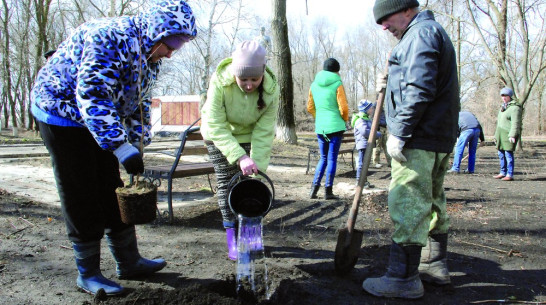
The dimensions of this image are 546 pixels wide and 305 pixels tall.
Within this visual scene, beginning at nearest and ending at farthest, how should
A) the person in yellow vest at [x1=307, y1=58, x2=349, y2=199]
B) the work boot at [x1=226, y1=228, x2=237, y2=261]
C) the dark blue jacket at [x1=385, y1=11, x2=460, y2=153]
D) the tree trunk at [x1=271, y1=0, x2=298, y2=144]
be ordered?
1. the dark blue jacket at [x1=385, y1=11, x2=460, y2=153]
2. the work boot at [x1=226, y1=228, x2=237, y2=261]
3. the person in yellow vest at [x1=307, y1=58, x2=349, y2=199]
4. the tree trunk at [x1=271, y1=0, x2=298, y2=144]

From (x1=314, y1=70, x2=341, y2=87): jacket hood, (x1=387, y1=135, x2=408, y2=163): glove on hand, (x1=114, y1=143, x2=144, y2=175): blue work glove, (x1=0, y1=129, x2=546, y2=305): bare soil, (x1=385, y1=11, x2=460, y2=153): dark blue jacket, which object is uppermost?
(x1=314, y1=70, x2=341, y2=87): jacket hood

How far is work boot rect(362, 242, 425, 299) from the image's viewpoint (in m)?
2.44

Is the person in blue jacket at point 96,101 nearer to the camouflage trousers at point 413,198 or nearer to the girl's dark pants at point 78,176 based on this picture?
the girl's dark pants at point 78,176

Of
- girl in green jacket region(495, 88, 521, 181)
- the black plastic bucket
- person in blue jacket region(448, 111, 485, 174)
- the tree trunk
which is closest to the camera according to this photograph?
the black plastic bucket

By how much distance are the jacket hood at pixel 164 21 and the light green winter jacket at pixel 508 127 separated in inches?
298

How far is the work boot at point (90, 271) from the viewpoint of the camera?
2420 millimetres

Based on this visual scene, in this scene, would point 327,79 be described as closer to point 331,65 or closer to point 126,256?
point 331,65

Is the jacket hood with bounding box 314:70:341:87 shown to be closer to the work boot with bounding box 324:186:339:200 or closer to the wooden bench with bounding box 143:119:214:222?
the work boot with bounding box 324:186:339:200

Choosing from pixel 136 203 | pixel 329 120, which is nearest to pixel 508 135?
pixel 329 120

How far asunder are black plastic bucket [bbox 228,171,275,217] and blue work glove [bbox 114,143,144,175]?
0.77 meters

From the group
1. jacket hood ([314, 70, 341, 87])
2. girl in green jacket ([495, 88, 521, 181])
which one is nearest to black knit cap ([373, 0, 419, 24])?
jacket hood ([314, 70, 341, 87])

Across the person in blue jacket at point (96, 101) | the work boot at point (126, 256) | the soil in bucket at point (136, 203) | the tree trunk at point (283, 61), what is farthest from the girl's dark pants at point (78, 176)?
the tree trunk at point (283, 61)

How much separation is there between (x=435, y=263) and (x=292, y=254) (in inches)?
43.4

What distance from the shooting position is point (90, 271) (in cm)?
247
